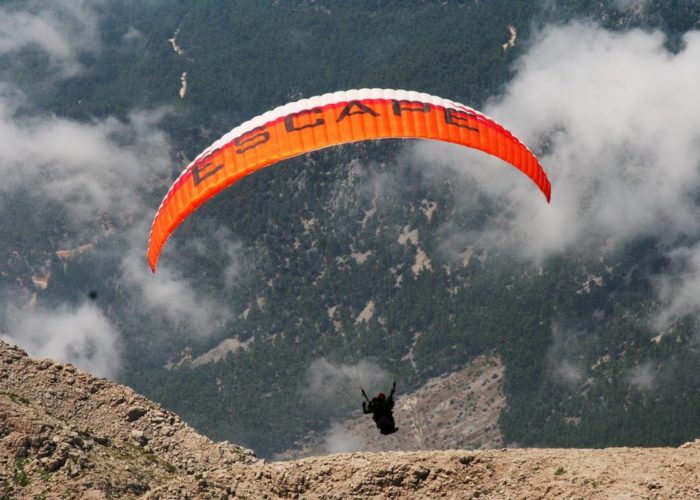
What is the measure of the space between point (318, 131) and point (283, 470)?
51.9 ft

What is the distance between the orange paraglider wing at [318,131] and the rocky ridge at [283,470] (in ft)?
35.2

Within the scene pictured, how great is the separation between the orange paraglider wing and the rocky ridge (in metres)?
10.7

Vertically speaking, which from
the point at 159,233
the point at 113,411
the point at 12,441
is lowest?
the point at 12,441

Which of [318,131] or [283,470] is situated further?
[283,470]

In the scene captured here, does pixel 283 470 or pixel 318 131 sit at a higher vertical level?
pixel 318 131

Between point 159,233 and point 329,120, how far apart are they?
10031 millimetres

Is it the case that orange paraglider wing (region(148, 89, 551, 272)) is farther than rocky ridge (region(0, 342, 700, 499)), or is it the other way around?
orange paraglider wing (region(148, 89, 551, 272))

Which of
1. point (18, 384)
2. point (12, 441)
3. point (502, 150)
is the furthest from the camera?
point (18, 384)

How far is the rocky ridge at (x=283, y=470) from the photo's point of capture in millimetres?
56062

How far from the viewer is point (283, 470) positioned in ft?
200

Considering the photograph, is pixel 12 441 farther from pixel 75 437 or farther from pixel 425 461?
pixel 425 461

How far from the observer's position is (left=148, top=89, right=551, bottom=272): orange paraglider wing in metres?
59.9

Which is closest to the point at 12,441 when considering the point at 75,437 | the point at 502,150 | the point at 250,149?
the point at 75,437

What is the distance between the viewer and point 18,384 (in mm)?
67500
